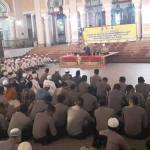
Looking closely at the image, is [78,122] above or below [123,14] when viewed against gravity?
below

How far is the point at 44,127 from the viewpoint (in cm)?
375

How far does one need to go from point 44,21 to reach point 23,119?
16.3m

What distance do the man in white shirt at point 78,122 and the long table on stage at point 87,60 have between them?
26.2 feet

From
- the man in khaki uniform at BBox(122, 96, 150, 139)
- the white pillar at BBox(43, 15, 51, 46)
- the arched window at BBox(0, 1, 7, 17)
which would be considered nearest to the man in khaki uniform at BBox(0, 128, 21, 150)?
the man in khaki uniform at BBox(122, 96, 150, 139)

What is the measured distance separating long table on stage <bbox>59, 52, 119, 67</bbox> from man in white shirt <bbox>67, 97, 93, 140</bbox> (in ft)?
26.2

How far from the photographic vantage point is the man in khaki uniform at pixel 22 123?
150 inches

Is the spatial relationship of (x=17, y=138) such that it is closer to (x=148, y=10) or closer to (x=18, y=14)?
(x=148, y=10)

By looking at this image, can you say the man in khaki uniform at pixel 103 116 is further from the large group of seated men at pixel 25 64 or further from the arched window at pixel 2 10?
the arched window at pixel 2 10

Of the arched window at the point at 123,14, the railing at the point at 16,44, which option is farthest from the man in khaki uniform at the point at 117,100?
the railing at the point at 16,44

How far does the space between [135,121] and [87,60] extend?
8747 millimetres

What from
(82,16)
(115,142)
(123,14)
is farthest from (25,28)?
(115,142)

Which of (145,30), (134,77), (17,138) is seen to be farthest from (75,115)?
Result: (145,30)

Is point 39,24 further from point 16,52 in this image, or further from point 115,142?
point 115,142

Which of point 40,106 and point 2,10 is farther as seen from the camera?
point 2,10
